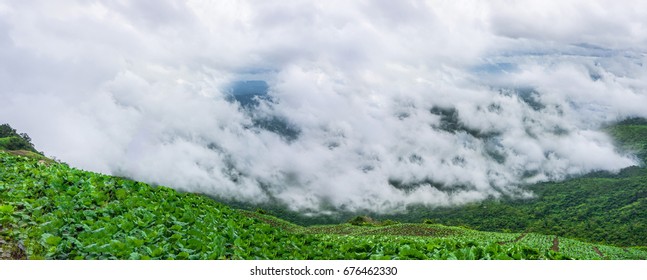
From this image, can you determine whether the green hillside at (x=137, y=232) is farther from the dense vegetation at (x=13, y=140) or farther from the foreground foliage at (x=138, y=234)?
the dense vegetation at (x=13, y=140)

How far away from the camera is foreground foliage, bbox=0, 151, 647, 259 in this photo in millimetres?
10367

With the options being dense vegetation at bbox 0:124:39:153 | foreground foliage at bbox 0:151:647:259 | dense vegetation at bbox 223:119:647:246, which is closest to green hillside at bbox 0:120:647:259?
foreground foliage at bbox 0:151:647:259

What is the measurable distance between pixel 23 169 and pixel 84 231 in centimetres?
934

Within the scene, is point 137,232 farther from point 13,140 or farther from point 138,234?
point 13,140

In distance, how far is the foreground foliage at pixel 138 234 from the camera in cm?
1037

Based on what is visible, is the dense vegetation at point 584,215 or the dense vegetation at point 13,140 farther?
the dense vegetation at point 584,215

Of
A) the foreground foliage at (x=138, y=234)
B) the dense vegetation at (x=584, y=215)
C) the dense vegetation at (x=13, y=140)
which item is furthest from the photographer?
the dense vegetation at (x=584, y=215)

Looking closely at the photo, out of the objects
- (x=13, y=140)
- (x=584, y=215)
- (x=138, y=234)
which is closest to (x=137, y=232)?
(x=138, y=234)

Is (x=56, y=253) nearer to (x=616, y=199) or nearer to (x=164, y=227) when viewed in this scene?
(x=164, y=227)

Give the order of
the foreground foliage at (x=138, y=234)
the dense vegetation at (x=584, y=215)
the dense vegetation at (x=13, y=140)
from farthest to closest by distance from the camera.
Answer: the dense vegetation at (x=584, y=215) → the dense vegetation at (x=13, y=140) → the foreground foliage at (x=138, y=234)

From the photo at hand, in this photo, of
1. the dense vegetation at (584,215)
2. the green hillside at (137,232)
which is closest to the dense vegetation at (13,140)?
the dense vegetation at (584,215)

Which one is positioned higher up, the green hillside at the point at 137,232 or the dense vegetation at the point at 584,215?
the dense vegetation at the point at 584,215

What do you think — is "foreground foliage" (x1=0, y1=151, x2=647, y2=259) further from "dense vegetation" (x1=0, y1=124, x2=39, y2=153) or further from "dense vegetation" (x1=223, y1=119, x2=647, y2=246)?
"dense vegetation" (x1=223, y1=119, x2=647, y2=246)
